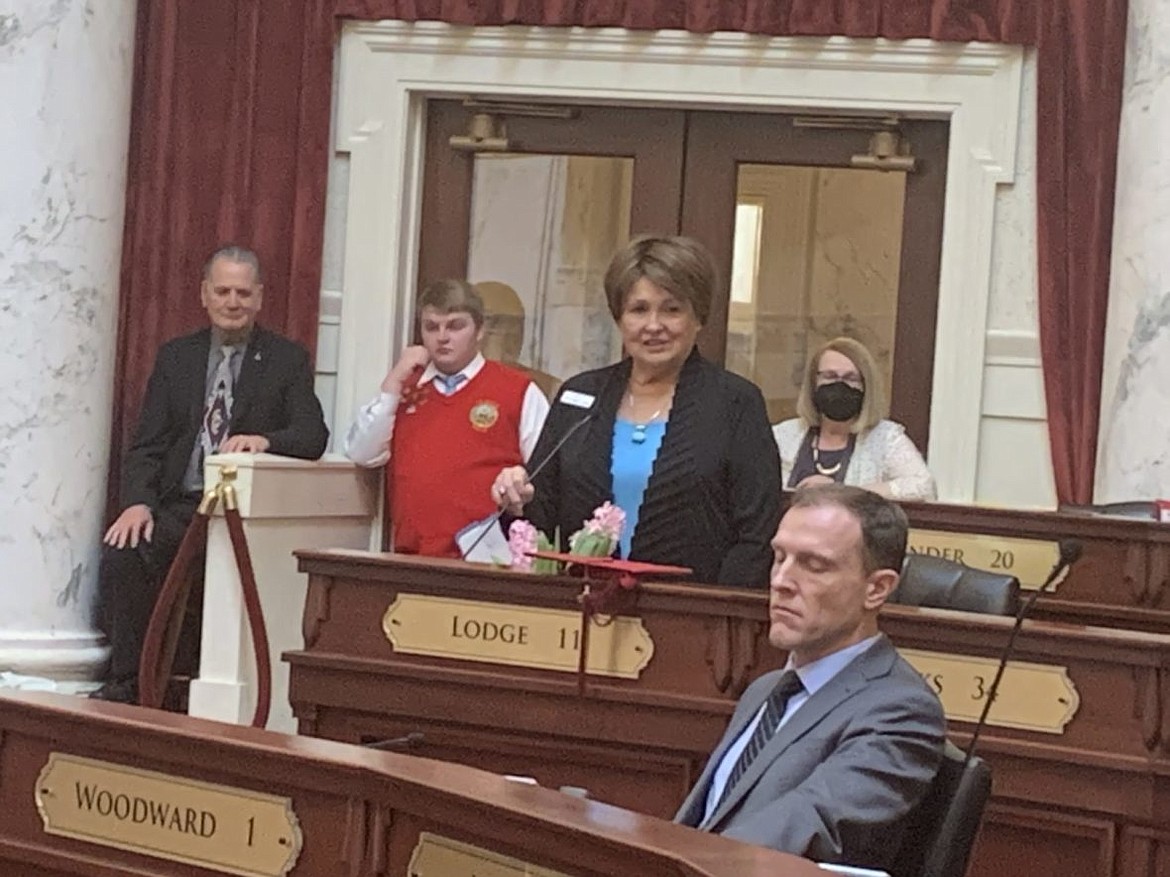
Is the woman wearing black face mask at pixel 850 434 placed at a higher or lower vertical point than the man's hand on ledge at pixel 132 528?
higher

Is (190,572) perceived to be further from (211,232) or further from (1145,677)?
(1145,677)

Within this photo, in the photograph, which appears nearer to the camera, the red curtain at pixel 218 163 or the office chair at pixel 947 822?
the office chair at pixel 947 822

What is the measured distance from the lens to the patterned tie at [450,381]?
645cm

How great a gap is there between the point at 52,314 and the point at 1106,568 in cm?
343

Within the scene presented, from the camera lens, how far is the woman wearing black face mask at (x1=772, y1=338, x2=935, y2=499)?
6227 millimetres

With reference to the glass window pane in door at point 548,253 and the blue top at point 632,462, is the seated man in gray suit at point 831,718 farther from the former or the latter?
the glass window pane in door at point 548,253

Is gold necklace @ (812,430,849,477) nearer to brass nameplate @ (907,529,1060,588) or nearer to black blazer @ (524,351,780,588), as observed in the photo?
brass nameplate @ (907,529,1060,588)

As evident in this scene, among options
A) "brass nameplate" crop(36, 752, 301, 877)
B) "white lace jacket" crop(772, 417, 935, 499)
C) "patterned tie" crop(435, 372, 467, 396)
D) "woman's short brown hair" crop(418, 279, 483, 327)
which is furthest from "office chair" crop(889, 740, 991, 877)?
"patterned tie" crop(435, 372, 467, 396)

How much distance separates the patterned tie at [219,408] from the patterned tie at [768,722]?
3992 millimetres

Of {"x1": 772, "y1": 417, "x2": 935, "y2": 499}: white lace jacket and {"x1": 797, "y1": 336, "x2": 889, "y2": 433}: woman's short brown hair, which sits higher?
{"x1": 797, "y1": 336, "x2": 889, "y2": 433}: woman's short brown hair

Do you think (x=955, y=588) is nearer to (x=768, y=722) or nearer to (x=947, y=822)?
(x=768, y=722)

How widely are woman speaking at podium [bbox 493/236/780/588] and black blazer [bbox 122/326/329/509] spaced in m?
2.35

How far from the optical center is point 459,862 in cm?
242

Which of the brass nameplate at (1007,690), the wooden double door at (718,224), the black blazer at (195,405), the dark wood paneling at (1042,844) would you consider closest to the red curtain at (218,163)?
the wooden double door at (718,224)
